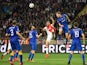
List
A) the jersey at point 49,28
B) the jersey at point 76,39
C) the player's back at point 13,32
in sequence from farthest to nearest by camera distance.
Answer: the jersey at point 49,28 → the jersey at point 76,39 → the player's back at point 13,32

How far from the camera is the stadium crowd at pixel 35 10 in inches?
1491

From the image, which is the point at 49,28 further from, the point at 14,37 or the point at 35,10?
the point at 35,10

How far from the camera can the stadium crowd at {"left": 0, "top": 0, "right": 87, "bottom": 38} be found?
124 ft

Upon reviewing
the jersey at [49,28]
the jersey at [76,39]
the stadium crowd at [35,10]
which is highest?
the stadium crowd at [35,10]

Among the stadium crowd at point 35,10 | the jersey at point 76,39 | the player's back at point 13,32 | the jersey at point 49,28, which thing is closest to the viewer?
the player's back at point 13,32

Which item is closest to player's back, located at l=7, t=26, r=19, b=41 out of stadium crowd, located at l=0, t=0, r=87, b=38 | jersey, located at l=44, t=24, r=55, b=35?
jersey, located at l=44, t=24, r=55, b=35

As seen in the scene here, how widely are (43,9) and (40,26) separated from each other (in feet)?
12.8

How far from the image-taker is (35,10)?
40.0 metres

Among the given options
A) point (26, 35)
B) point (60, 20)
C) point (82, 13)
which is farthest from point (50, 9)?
point (60, 20)

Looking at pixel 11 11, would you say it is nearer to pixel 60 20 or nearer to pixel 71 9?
pixel 71 9

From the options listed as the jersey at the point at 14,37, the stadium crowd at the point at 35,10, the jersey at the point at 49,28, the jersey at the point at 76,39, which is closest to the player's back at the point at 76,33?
the jersey at the point at 76,39

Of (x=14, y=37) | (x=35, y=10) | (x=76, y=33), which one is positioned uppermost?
A: (x=35, y=10)

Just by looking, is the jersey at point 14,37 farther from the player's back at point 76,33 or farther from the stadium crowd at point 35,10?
the stadium crowd at point 35,10

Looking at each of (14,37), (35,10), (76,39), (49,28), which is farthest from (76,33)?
(35,10)
